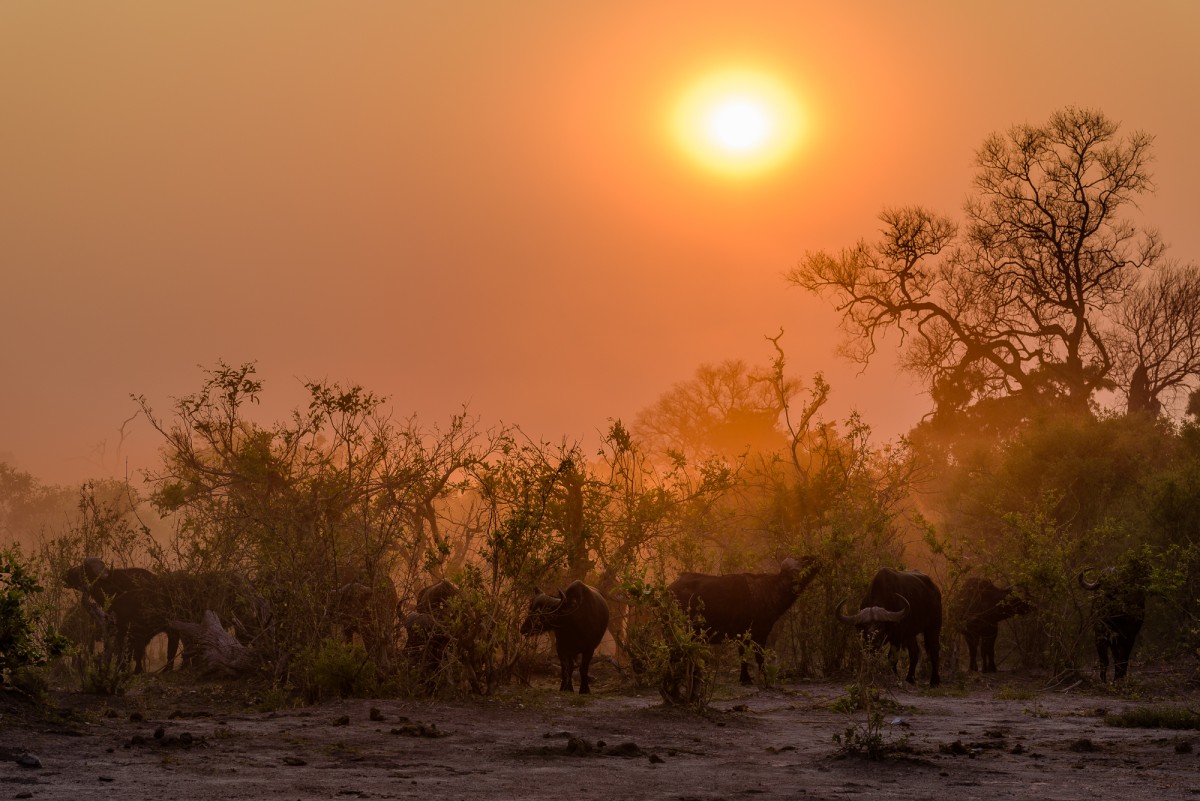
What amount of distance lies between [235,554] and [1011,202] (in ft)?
84.8

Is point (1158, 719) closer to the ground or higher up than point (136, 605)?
closer to the ground

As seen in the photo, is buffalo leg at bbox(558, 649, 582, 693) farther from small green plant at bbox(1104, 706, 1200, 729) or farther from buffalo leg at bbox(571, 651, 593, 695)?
small green plant at bbox(1104, 706, 1200, 729)

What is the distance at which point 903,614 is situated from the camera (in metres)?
17.0

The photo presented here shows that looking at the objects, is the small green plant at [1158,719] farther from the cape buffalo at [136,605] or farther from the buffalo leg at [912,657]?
the cape buffalo at [136,605]

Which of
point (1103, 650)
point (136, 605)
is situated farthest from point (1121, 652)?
point (136, 605)

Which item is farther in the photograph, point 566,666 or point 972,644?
point 972,644

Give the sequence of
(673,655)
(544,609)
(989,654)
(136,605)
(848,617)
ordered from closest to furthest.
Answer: (673,655)
(544,609)
(848,617)
(136,605)
(989,654)

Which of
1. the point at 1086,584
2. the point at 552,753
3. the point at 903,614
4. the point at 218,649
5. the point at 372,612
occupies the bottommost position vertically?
the point at 552,753

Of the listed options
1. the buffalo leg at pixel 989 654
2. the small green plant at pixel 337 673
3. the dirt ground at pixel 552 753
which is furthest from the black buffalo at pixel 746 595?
the small green plant at pixel 337 673

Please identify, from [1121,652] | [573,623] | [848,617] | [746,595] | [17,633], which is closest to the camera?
[17,633]

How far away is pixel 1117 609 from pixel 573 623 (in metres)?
8.88

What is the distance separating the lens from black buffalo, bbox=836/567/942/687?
17.1 m

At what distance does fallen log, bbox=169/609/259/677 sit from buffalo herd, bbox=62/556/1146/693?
0.84 feet

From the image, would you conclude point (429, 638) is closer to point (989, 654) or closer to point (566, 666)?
point (566, 666)
